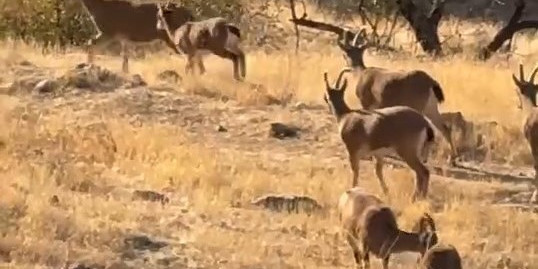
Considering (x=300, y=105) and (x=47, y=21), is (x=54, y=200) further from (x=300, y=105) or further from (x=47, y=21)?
(x=47, y=21)

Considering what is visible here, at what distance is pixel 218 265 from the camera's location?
32.6ft

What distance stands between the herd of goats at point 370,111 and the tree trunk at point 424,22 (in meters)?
7.27

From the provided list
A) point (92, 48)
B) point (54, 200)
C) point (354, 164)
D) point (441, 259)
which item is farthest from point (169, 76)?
point (441, 259)

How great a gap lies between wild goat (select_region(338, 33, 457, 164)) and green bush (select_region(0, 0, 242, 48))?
10072mm

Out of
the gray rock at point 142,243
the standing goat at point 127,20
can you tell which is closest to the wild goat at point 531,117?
the gray rock at point 142,243

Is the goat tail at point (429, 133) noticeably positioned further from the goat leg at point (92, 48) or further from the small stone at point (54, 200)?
the goat leg at point (92, 48)

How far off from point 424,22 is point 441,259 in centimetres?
1879

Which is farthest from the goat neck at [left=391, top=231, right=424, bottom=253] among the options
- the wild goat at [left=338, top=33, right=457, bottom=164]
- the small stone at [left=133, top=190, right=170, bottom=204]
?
the wild goat at [left=338, top=33, right=457, bottom=164]

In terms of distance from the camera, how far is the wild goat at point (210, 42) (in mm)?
19578

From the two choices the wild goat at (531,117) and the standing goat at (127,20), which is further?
the standing goat at (127,20)

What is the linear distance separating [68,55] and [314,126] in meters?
7.46

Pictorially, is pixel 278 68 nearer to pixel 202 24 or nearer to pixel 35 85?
pixel 202 24

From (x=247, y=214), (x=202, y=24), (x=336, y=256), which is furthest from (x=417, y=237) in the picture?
(x=202, y=24)

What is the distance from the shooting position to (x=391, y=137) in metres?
12.9
